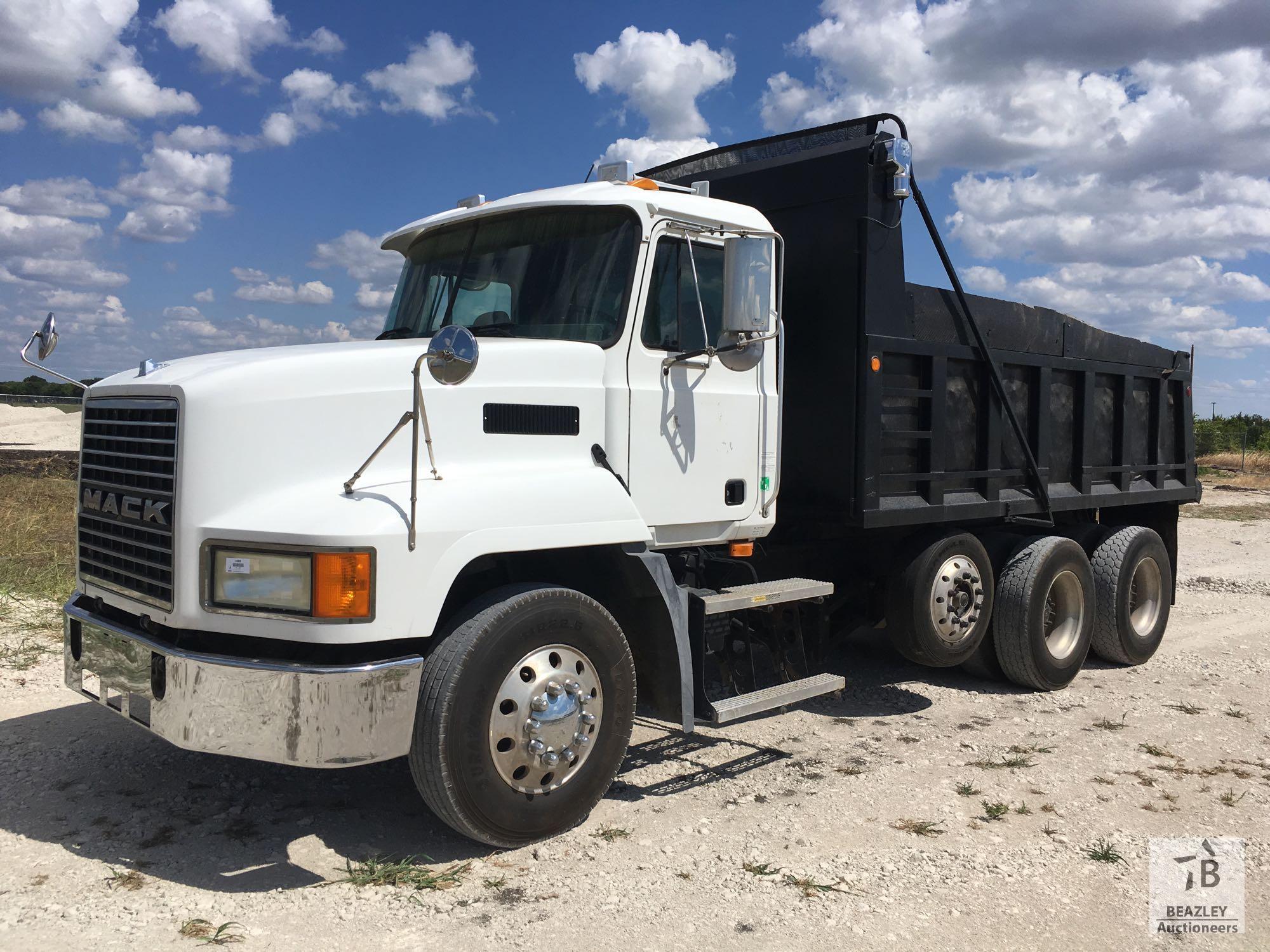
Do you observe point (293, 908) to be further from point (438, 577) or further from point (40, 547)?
point (40, 547)

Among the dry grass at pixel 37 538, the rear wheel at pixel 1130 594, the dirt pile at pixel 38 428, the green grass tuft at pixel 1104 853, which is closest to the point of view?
the green grass tuft at pixel 1104 853

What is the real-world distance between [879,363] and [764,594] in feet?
4.98

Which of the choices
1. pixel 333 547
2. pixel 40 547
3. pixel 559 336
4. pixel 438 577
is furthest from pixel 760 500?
pixel 40 547

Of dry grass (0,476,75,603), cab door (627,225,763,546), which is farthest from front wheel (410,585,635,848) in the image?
dry grass (0,476,75,603)

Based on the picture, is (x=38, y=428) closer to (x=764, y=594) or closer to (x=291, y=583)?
(x=764, y=594)

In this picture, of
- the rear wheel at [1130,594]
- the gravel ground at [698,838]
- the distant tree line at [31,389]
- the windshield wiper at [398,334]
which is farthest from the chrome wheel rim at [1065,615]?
the distant tree line at [31,389]

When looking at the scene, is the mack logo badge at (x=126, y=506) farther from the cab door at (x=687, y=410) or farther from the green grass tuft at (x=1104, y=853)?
the green grass tuft at (x=1104, y=853)

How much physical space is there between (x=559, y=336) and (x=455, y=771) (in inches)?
75.9

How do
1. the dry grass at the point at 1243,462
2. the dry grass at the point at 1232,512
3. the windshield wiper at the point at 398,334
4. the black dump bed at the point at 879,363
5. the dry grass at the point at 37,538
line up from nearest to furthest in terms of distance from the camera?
the windshield wiper at the point at 398,334
the black dump bed at the point at 879,363
the dry grass at the point at 37,538
the dry grass at the point at 1232,512
the dry grass at the point at 1243,462

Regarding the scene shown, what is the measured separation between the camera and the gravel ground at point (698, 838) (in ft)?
12.0

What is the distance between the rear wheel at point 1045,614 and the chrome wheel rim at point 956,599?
0.38 metres

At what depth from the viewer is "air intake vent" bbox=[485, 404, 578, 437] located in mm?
4332

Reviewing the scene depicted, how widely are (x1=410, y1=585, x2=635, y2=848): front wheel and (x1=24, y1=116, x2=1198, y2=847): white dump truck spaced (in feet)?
0.04

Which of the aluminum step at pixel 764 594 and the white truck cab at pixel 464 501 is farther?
the aluminum step at pixel 764 594
